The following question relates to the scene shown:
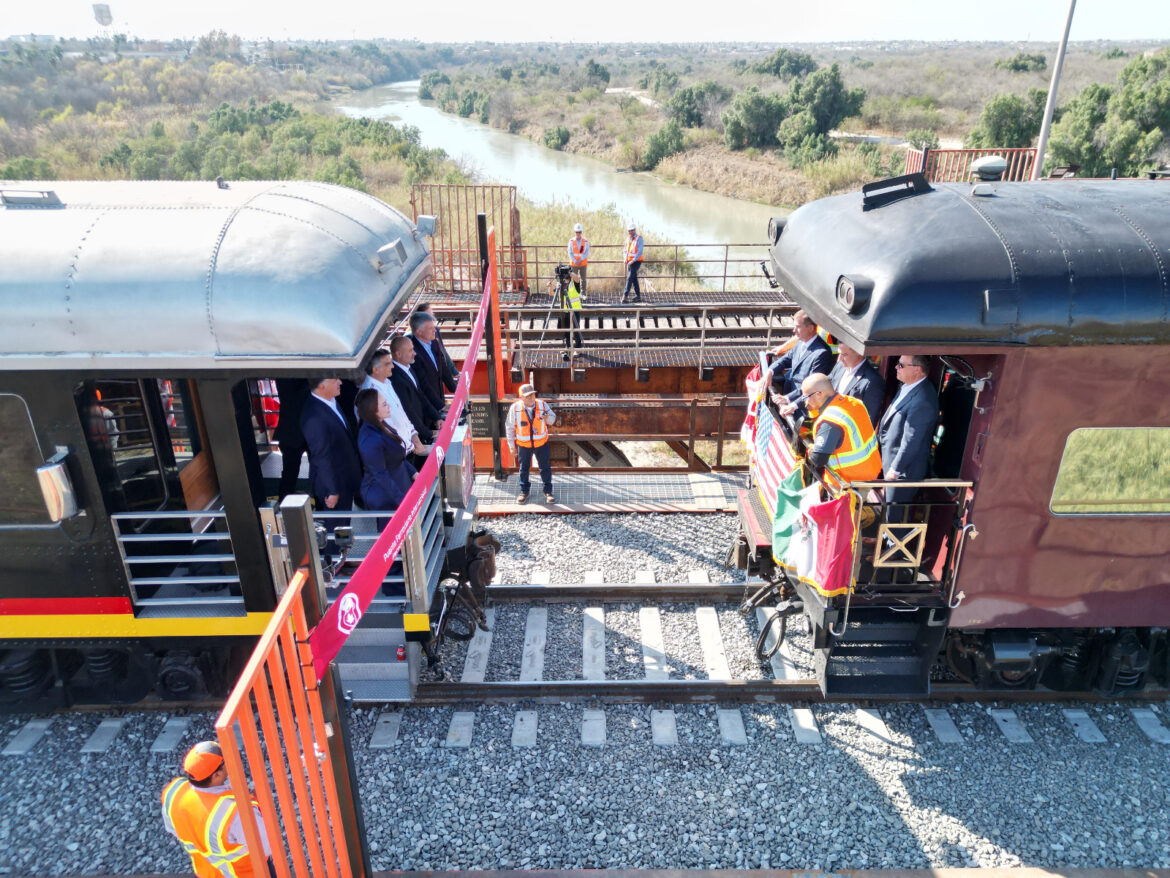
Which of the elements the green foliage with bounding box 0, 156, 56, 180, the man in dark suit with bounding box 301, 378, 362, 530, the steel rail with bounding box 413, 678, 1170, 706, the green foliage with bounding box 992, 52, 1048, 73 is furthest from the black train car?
the green foliage with bounding box 992, 52, 1048, 73

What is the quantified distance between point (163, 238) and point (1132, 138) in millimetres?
37935

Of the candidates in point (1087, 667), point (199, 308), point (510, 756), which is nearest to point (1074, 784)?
point (1087, 667)

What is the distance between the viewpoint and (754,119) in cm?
4797

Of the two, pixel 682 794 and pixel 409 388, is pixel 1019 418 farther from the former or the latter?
pixel 409 388

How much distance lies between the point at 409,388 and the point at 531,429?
8.25 feet

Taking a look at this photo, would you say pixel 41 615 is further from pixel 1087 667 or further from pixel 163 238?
pixel 1087 667

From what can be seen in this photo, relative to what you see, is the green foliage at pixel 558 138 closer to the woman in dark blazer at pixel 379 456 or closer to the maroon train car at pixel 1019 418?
the maroon train car at pixel 1019 418

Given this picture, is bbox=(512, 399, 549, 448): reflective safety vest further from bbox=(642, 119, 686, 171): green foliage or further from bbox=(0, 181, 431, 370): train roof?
bbox=(642, 119, 686, 171): green foliage

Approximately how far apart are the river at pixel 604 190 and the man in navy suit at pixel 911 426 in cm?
2228

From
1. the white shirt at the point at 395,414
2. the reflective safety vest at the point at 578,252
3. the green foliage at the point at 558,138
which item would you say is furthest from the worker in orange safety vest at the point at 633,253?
the green foliage at the point at 558,138

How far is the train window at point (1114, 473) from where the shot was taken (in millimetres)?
5301

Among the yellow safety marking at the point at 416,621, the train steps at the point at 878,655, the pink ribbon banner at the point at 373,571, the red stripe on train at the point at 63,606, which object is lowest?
the train steps at the point at 878,655

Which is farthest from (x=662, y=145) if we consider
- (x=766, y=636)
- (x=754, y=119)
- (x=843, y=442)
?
(x=843, y=442)

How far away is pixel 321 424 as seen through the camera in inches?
227
